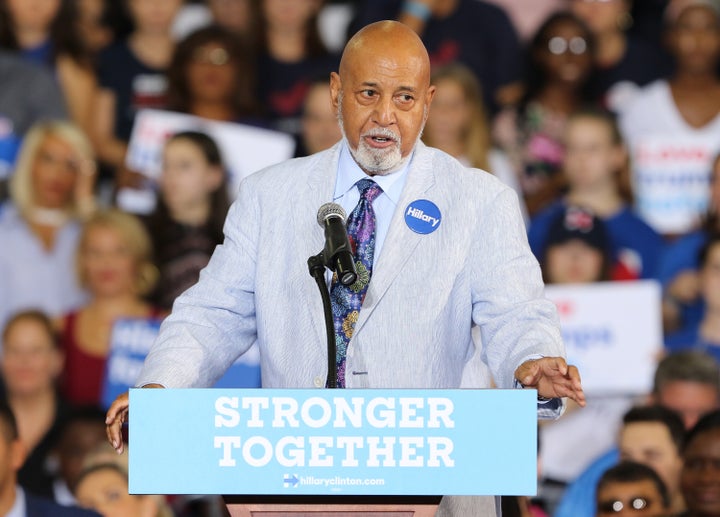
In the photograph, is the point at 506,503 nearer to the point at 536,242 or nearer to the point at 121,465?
the point at 121,465

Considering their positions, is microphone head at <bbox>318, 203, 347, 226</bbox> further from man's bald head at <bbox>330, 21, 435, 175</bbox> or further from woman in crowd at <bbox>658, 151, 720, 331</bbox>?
woman in crowd at <bbox>658, 151, 720, 331</bbox>

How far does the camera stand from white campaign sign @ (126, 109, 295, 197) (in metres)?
6.37

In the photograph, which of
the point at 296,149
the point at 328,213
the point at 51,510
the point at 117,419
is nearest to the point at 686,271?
the point at 296,149

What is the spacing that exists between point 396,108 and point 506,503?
5.25 ft

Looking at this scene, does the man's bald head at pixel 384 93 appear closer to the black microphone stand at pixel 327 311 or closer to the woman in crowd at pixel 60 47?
the black microphone stand at pixel 327 311

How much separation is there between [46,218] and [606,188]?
2.51 m

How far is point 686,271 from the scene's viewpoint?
6066 mm

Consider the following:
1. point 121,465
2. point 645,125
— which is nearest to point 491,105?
point 645,125

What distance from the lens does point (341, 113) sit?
9.78 ft

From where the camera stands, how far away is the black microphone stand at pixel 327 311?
8.61 ft

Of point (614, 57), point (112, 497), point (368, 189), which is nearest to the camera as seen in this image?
point (368, 189)

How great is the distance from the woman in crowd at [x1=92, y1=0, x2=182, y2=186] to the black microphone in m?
4.22

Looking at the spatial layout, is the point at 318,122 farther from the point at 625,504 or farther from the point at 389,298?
the point at 389,298

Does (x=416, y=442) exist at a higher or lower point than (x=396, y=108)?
lower
